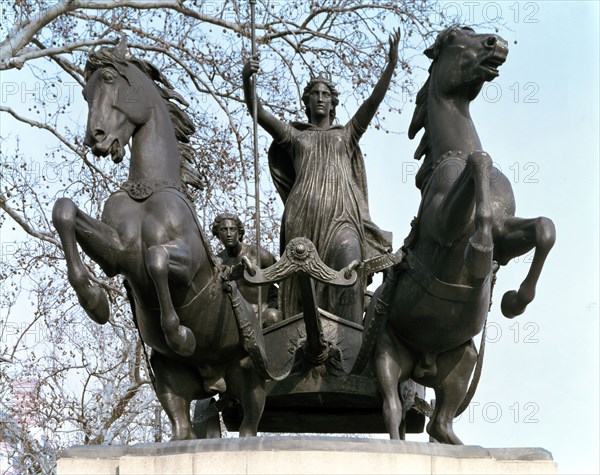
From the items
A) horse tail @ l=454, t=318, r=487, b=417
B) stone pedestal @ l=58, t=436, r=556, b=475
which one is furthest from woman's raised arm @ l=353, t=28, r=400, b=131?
stone pedestal @ l=58, t=436, r=556, b=475

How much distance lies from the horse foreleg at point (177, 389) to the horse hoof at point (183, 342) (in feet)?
1.39

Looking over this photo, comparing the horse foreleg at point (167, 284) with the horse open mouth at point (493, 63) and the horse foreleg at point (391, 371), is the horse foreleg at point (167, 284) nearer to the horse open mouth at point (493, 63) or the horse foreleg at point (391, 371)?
the horse foreleg at point (391, 371)

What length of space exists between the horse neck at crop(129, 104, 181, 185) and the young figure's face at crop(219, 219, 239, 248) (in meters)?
0.82

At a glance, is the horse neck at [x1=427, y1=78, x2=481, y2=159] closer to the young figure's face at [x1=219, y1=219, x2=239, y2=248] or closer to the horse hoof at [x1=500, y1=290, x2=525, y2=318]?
the horse hoof at [x1=500, y1=290, x2=525, y2=318]

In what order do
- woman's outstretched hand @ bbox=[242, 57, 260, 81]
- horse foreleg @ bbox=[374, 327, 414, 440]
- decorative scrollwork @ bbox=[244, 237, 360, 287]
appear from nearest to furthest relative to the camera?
1. decorative scrollwork @ bbox=[244, 237, 360, 287]
2. horse foreleg @ bbox=[374, 327, 414, 440]
3. woman's outstretched hand @ bbox=[242, 57, 260, 81]

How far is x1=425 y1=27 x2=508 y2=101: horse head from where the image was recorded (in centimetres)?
1005

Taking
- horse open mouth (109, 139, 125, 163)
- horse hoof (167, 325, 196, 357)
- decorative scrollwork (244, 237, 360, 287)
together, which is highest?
horse open mouth (109, 139, 125, 163)

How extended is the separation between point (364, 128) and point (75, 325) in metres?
8.66

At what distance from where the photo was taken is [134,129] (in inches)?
404

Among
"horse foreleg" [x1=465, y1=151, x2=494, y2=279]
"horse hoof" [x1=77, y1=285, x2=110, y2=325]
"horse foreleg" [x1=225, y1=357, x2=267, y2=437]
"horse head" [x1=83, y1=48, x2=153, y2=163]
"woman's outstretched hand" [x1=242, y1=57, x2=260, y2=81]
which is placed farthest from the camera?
"woman's outstretched hand" [x1=242, y1=57, x2=260, y2=81]

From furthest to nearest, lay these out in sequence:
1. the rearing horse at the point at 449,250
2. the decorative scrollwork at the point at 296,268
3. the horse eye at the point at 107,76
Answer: the horse eye at the point at 107,76 < the decorative scrollwork at the point at 296,268 < the rearing horse at the point at 449,250

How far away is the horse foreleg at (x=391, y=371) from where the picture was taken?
984cm

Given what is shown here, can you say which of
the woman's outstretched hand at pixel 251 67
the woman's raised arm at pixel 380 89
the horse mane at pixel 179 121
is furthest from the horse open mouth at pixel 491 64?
the horse mane at pixel 179 121

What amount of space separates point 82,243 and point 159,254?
52 centimetres
